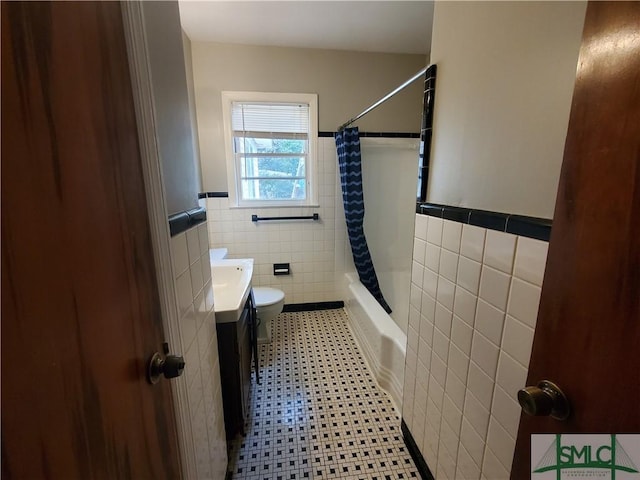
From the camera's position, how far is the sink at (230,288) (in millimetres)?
1254

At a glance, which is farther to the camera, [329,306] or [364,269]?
[329,306]

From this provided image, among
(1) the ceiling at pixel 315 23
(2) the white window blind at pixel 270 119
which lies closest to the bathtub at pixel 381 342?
(2) the white window blind at pixel 270 119

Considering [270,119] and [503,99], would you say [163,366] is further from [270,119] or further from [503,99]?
[270,119]

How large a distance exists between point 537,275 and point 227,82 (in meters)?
2.70

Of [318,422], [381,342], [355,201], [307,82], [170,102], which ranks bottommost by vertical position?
[318,422]

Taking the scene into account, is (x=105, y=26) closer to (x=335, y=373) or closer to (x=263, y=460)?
(x=263, y=460)

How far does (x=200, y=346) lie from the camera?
962 millimetres

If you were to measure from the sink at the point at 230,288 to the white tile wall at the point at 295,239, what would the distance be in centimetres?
83

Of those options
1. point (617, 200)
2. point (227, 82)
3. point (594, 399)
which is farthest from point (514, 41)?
point (227, 82)

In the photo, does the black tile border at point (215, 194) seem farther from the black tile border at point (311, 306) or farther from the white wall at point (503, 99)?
the white wall at point (503, 99)

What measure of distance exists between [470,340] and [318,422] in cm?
111

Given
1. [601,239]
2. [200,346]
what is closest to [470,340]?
[601,239]

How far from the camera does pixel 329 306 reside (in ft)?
9.96

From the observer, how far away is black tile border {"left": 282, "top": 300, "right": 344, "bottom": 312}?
2971mm
